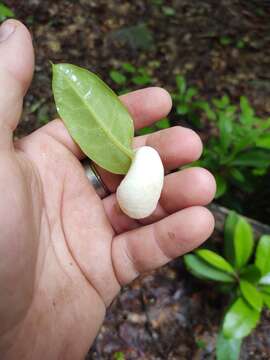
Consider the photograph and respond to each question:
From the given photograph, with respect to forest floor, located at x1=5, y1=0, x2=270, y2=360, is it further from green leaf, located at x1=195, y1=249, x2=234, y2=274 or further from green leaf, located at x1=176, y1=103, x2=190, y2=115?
green leaf, located at x1=176, y1=103, x2=190, y2=115

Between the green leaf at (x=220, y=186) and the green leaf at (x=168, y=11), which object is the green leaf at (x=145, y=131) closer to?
the green leaf at (x=220, y=186)

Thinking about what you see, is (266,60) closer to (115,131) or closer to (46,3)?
(46,3)

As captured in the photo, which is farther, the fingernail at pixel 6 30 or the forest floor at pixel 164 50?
the forest floor at pixel 164 50

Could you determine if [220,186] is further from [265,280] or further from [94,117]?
[94,117]

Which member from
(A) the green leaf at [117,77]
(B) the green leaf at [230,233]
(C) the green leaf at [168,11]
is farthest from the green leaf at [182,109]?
(C) the green leaf at [168,11]

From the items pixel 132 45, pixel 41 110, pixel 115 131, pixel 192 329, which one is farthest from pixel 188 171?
pixel 132 45
